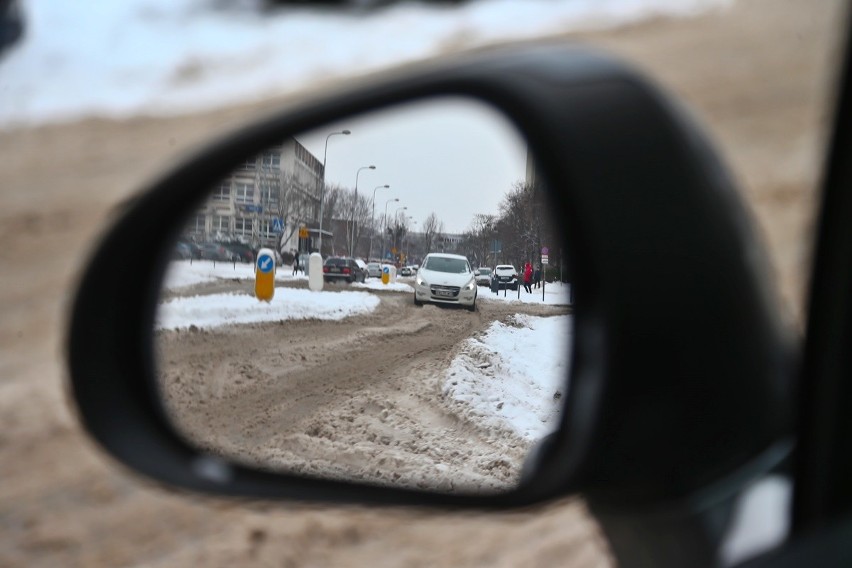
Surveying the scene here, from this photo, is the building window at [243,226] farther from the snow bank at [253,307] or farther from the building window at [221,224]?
the snow bank at [253,307]

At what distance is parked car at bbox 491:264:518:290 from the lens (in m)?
2.14

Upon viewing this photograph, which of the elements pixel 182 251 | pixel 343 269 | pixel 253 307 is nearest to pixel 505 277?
pixel 343 269

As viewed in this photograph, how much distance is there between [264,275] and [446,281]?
A: 2.94ft

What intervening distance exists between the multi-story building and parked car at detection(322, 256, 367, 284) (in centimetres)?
18

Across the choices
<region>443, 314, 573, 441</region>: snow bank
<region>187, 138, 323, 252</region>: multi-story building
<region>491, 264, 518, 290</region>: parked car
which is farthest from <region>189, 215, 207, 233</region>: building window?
<region>443, 314, 573, 441</region>: snow bank

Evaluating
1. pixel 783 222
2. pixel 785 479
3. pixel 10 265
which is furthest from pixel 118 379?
pixel 10 265

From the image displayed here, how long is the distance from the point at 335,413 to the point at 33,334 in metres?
5.95

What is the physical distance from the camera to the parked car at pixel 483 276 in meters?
2.16

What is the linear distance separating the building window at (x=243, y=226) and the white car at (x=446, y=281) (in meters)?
0.55

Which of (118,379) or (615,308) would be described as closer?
(615,308)

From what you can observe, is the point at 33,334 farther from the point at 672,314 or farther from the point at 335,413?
the point at 672,314

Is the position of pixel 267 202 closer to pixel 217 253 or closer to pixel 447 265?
pixel 217 253

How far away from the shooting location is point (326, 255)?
8.38ft

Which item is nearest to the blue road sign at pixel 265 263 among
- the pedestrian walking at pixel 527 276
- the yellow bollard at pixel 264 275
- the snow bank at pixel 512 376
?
the yellow bollard at pixel 264 275
